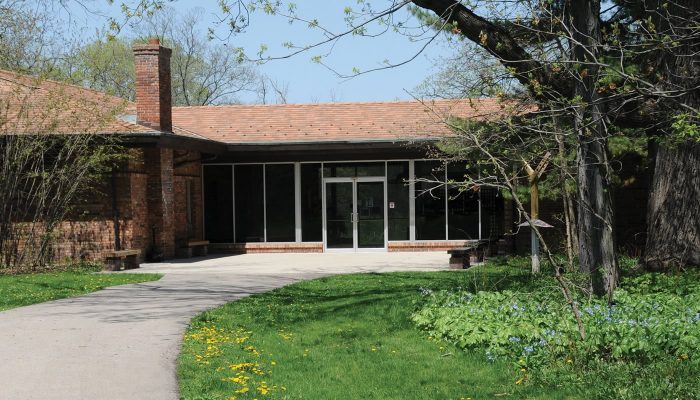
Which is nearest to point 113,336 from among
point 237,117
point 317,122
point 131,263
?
point 131,263

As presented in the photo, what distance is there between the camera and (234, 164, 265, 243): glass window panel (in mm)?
23906

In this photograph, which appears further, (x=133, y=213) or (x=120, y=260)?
(x=133, y=213)

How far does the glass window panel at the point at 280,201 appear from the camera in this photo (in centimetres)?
2380

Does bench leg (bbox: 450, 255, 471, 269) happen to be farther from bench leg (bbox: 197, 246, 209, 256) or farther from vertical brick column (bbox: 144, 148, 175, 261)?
bench leg (bbox: 197, 246, 209, 256)

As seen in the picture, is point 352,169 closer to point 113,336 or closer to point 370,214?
point 370,214

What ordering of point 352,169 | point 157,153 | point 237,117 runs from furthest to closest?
point 237,117, point 352,169, point 157,153

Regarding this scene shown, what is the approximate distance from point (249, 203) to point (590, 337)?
1764 cm

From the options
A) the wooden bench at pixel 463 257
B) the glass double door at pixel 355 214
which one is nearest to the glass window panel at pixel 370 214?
the glass double door at pixel 355 214

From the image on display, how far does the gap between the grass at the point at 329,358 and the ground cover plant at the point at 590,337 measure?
0.84 ft

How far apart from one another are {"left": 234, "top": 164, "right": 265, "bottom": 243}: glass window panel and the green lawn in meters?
6.77

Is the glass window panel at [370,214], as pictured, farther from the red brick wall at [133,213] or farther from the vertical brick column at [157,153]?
the vertical brick column at [157,153]

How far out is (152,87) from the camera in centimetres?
2095

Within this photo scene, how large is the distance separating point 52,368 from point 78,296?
561 cm

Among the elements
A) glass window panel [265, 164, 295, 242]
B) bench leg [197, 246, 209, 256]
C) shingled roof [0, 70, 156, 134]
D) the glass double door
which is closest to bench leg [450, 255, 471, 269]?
the glass double door
